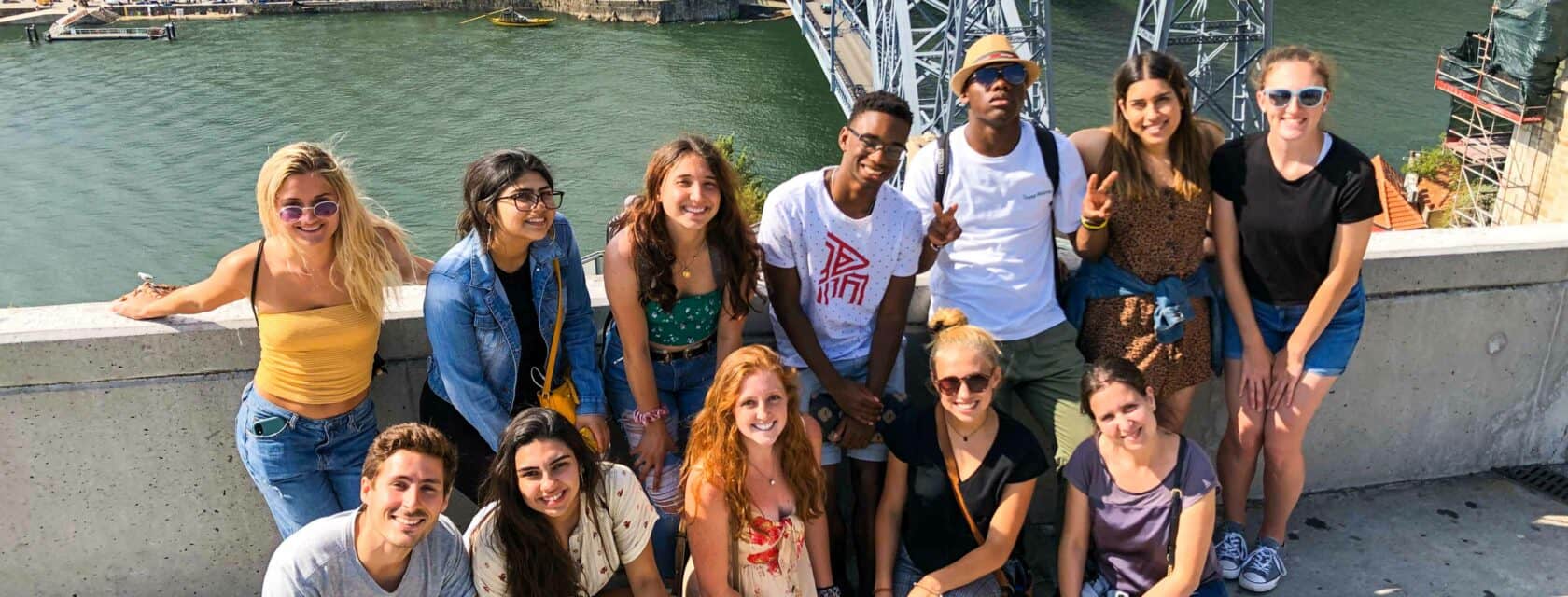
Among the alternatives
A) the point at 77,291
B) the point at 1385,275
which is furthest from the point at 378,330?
the point at 77,291

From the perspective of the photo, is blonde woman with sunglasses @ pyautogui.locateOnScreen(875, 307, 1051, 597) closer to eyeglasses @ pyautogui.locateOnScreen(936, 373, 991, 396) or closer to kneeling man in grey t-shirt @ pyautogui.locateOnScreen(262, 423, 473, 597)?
eyeglasses @ pyautogui.locateOnScreen(936, 373, 991, 396)

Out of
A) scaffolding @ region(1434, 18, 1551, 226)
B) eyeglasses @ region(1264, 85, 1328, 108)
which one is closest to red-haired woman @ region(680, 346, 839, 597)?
eyeglasses @ region(1264, 85, 1328, 108)

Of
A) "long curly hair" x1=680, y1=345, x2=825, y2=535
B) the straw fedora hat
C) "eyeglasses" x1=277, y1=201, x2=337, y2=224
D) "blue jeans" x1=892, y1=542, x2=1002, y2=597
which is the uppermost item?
the straw fedora hat

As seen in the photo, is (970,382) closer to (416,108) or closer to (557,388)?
(557,388)

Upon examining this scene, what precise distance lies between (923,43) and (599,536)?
3184cm

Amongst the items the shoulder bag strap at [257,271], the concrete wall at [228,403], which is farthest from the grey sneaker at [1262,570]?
the shoulder bag strap at [257,271]

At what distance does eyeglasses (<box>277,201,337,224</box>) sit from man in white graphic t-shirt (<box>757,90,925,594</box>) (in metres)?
1.04

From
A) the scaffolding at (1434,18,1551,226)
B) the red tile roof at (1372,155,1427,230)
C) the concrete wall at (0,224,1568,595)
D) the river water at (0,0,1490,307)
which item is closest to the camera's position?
the concrete wall at (0,224,1568,595)

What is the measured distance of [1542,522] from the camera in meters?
3.77

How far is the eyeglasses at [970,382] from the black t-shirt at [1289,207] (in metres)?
0.84

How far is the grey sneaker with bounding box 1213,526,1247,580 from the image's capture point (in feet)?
11.4

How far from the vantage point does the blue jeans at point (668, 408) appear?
10.6 feet

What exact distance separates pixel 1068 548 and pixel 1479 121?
2683 cm

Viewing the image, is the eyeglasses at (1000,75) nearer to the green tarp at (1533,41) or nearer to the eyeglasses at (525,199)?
the eyeglasses at (525,199)
